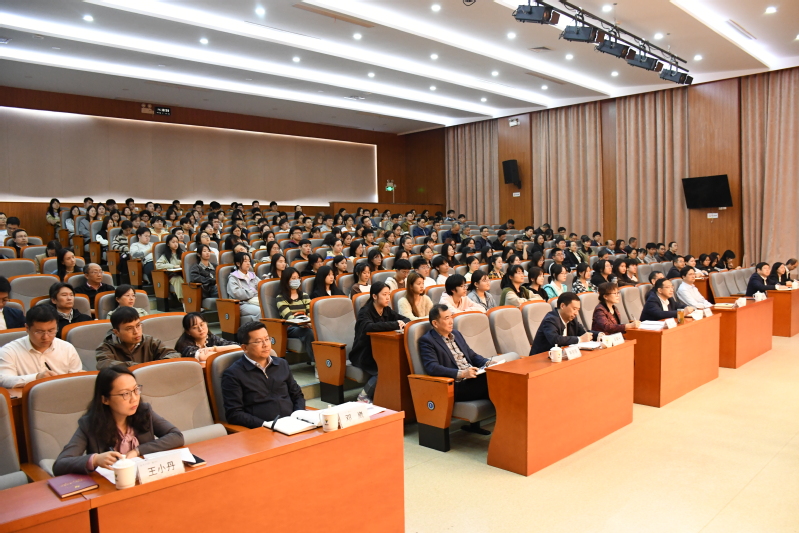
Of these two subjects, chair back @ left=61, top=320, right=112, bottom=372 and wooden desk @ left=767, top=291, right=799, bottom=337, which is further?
wooden desk @ left=767, top=291, right=799, bottom=337

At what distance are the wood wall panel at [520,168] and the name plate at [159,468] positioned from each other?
12890mm

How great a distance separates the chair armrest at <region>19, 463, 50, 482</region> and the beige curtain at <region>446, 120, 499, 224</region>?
13233 millimetres

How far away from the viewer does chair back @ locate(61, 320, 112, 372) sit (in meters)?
3.51

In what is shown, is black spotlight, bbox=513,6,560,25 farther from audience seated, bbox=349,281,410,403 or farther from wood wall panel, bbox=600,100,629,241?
wood wall panel, bbox=600,100,629,241

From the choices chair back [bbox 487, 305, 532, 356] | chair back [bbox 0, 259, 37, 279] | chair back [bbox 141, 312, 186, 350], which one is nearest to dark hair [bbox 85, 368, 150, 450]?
chair back [bbox 141, 312, 186, 350]

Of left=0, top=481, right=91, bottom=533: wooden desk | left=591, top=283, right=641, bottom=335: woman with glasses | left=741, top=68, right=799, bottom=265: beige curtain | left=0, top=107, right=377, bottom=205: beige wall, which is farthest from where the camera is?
left=0, top=107, right=377, bottom=205: beige wall

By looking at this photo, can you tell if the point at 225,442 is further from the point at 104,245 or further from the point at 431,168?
the point at 431,168

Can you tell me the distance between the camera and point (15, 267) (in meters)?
5.78

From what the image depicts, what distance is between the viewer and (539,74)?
10.5 meters

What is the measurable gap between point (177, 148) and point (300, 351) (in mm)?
9501

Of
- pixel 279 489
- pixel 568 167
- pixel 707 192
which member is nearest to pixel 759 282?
pixel 707 192

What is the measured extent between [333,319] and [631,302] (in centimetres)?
329

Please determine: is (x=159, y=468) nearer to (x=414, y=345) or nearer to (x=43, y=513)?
(x=43, y=513)

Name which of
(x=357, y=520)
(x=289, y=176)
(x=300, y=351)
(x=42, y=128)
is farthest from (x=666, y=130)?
(x=42, y=128)
